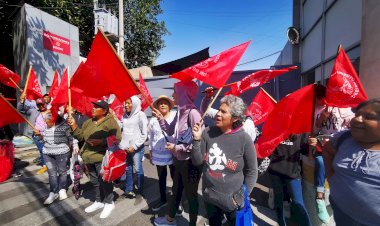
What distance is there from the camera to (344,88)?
106 inches

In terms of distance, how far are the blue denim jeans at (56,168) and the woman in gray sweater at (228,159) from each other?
2.96 m

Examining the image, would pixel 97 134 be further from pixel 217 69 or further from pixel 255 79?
pixel 255 79

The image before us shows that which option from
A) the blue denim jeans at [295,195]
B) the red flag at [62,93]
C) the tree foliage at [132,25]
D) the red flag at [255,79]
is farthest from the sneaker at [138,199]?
the tree foliage at [132,25]

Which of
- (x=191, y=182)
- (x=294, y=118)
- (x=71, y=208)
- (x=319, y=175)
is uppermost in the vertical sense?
(x=294, y=118)

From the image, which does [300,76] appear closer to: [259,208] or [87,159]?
[259,208]

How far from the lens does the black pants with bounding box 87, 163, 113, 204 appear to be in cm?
401

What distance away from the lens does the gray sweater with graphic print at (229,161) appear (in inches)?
95.5

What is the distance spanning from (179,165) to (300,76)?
9.34m

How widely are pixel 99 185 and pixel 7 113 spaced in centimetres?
195

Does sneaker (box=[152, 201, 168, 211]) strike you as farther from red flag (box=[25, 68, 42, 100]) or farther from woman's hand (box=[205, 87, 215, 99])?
red flag (box=[25, 68, 42, 100])

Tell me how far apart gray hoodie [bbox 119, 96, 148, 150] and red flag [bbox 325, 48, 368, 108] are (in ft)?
10.1

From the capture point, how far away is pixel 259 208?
4.25 m

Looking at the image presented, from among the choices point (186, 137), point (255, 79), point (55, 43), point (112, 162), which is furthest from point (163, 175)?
point (55, 43)

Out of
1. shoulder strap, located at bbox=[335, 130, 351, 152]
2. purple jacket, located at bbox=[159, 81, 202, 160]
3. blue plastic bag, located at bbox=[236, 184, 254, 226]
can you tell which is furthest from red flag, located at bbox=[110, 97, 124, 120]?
shoulder strap, located at bbox=[335, 130, 351, 152]
